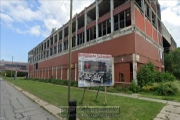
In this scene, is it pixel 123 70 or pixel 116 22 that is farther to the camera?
pixel 116 22

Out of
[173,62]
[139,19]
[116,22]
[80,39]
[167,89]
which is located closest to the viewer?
[167,89]

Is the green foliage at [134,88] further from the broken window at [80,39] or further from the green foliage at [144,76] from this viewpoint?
the broken window at [80,39]

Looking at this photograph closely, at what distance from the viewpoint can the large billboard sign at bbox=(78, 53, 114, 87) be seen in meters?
9.84

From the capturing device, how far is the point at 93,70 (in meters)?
10.1

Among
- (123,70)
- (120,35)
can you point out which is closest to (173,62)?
(120,35)

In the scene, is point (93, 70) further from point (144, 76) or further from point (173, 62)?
point (173, 62)

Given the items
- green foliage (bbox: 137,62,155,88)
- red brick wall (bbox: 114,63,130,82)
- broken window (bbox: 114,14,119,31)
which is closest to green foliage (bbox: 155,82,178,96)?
green foliage (bbox: 137,62,155,88)

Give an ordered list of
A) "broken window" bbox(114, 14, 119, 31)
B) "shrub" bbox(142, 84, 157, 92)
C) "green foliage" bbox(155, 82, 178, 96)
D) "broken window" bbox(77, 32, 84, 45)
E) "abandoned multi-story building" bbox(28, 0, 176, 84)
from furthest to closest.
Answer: "broken window" bbox(77, 32, 84, 45) < "broken window" bbox(114, 14, 119, 31) < "abandoned multi-story building" bbox(28, 0, 176, 84) < "shrub" bbox(142, 84, 157, 92) < "green foliage" bbox(155, 82, 178, 96)

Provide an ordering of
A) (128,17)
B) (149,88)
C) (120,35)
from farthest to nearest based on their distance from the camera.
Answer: (128,17)
(120,35)
(149,88)

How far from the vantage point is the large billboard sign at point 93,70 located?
32.3 feet

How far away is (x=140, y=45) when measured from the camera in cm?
1977

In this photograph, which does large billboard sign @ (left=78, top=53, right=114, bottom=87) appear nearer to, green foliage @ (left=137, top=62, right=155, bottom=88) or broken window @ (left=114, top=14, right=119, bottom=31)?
green foliage @ (left=137, top=62, right=155, bottom=88)

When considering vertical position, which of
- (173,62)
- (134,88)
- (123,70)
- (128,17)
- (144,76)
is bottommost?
(134,88)

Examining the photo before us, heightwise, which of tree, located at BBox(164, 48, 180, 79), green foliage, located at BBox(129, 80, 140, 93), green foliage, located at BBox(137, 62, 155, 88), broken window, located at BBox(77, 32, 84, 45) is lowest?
green foliage, located at BBox(129, 80, 140, 93)
